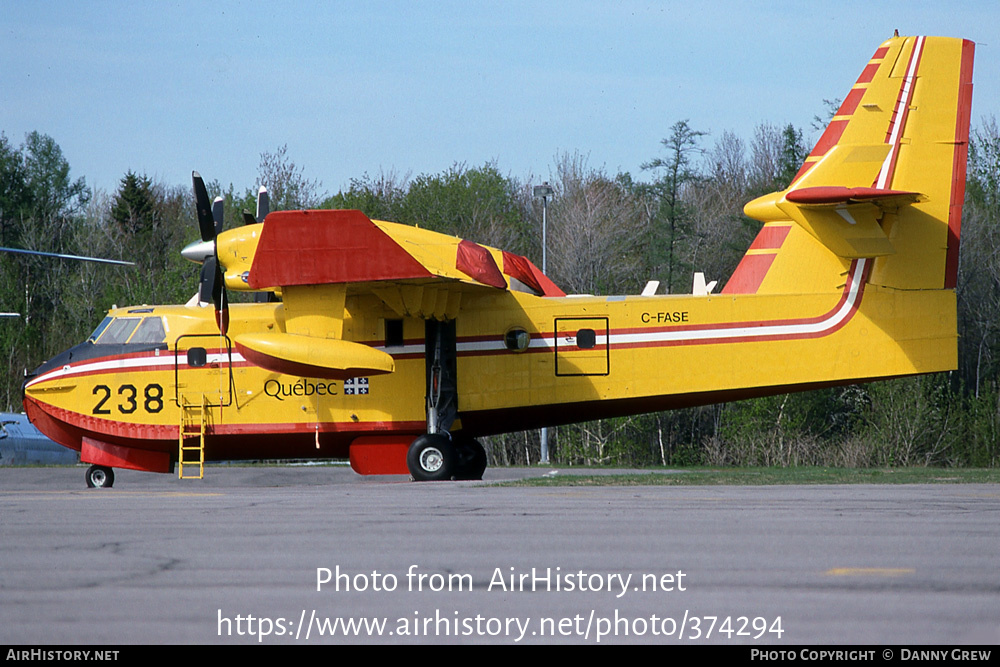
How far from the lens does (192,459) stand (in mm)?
18219

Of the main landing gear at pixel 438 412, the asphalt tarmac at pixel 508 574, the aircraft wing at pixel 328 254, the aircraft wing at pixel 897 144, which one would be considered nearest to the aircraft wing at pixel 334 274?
the aircraft wing at pixel 328 254

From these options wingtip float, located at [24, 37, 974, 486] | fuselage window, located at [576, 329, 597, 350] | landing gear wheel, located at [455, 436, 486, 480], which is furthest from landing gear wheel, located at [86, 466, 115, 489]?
fuselage window, located at [576, 329, 597, 350]

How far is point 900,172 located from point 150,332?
43.1 feet

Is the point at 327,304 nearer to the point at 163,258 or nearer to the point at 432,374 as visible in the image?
the point at 432,374

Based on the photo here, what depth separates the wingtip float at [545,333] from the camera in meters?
15.6

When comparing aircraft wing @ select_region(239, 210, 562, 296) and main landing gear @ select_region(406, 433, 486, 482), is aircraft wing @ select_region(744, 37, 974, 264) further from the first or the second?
main landing gear @ select_region(406, 433, 486, 482)

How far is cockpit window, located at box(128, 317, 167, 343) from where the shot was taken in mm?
17594

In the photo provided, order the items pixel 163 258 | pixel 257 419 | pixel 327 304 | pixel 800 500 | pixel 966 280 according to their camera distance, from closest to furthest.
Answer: pixel 800 500, pixel 327 304, pixel 257 419, pixel 966 280, pixel 163 258

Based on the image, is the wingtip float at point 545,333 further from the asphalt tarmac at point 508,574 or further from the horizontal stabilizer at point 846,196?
the asphalt tarmac at point 508,574

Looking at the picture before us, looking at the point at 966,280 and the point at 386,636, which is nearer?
the point at 386,636

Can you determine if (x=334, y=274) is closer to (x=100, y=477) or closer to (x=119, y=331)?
(x=119, y=331)

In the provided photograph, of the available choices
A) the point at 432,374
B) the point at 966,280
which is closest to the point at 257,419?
the point at 432,374

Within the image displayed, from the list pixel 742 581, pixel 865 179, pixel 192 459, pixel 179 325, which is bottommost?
pixel 192 459
